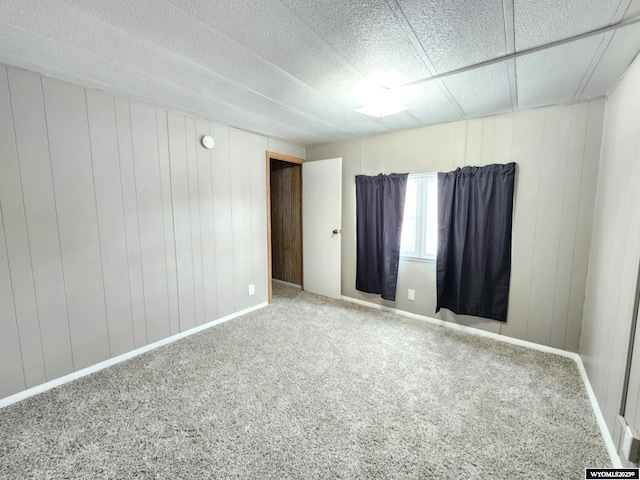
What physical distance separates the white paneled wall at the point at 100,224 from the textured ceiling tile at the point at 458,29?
229 cm

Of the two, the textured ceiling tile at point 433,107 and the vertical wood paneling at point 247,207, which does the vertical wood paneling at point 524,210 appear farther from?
the vertical wood paneling at point 247,207

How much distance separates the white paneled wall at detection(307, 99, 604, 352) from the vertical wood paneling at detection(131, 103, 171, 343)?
282cm

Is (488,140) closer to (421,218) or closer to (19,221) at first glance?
(421,218)

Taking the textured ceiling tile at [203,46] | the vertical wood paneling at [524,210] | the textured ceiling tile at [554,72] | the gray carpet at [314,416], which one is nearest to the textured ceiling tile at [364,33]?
the textured ceiling tile at [203,46]

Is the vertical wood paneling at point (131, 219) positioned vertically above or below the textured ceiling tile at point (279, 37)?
below

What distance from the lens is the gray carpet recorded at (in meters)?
1.38

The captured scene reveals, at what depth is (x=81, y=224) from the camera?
208 cm

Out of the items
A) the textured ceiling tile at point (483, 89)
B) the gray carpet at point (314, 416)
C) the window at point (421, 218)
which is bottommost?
the gray carpet at point (314, 416)

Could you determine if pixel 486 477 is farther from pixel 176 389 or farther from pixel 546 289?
pixel 176 389

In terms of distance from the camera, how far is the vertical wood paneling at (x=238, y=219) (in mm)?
3143

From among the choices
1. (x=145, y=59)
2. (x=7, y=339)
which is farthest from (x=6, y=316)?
(x=145, y=59)

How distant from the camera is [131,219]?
236 centimetres

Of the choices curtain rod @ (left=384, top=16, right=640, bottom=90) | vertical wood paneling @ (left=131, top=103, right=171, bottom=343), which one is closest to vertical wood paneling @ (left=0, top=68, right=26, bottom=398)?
vertical wood paneling @ (left=131, top=103, right=171, bottom=343)

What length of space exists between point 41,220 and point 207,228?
1.29m
